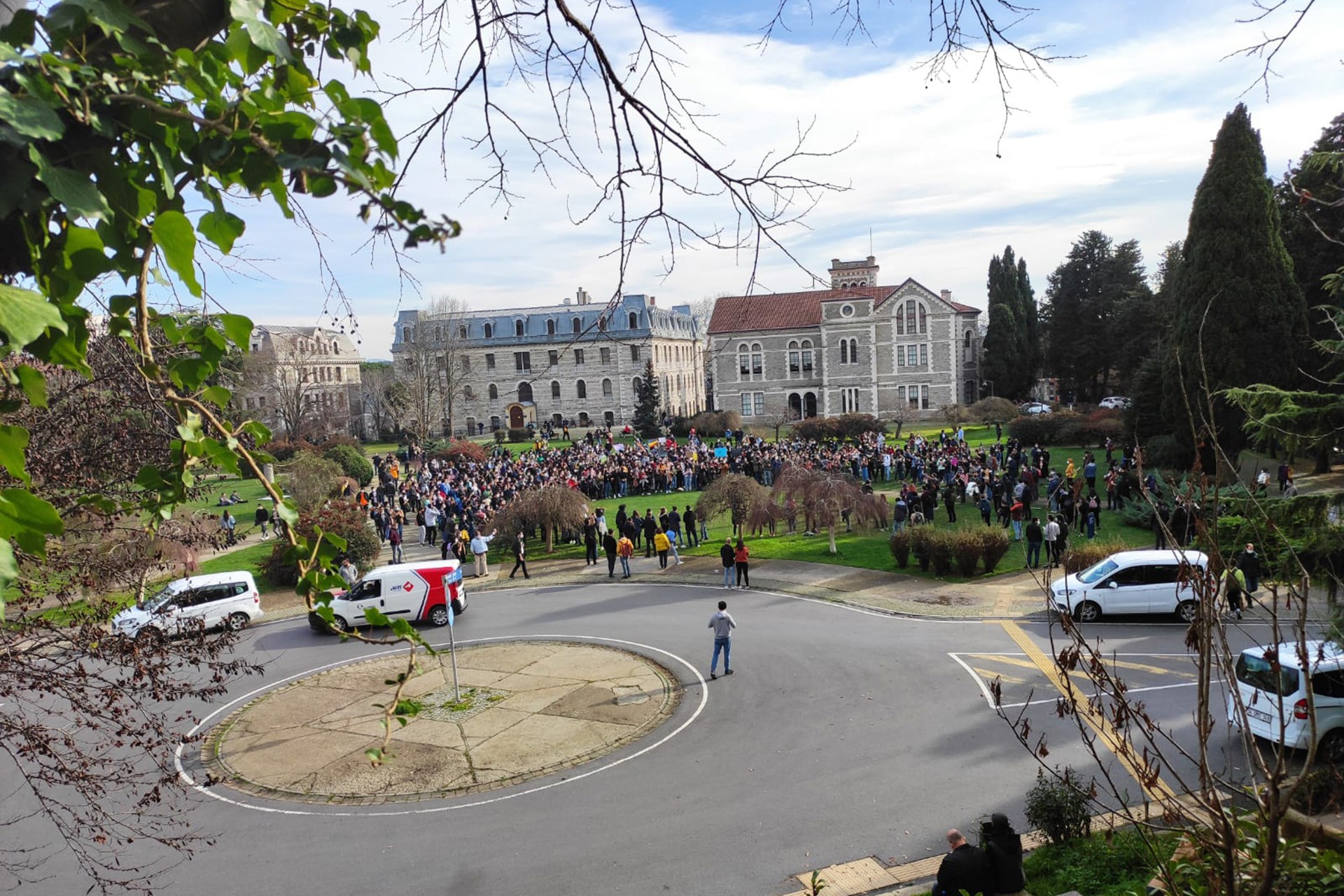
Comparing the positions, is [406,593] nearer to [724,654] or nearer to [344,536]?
[344,536]

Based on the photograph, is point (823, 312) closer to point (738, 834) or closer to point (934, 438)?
point (934, 438)

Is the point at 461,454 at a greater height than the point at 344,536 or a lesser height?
greater

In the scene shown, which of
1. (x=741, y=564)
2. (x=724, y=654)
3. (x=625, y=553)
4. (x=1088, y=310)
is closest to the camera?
(x=724, y=654)

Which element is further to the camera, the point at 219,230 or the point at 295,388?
the point at 295,388

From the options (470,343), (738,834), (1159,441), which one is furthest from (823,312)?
(738,834)

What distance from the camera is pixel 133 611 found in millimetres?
18734

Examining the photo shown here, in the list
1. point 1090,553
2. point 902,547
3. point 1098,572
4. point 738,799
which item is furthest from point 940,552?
point 738,799

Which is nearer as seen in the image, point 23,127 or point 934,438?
point 23,127

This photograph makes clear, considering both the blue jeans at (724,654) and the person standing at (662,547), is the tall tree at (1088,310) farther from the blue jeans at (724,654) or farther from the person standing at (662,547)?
the blue jeans at (724,654)

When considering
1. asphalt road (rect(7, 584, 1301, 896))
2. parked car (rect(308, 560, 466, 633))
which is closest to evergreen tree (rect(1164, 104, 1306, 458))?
asphalt road (rect(7, 584, 1301, 896))

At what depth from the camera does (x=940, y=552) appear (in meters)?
22.0

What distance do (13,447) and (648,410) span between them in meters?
63.3

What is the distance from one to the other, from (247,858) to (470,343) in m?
66.3

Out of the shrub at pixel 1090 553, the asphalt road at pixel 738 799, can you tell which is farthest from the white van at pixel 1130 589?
the shrub at pixel 1090 553
